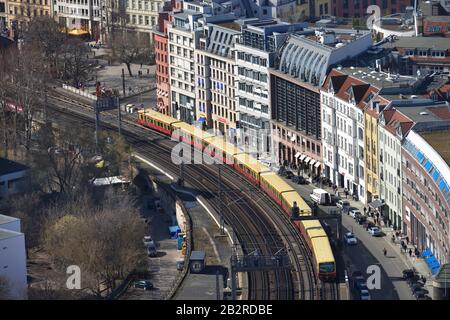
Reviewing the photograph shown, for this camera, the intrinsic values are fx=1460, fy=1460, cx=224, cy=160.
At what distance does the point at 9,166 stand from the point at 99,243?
2142 cm

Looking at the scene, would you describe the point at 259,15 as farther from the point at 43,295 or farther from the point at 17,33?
the point at 43,295

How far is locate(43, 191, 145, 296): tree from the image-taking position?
81.8 meters

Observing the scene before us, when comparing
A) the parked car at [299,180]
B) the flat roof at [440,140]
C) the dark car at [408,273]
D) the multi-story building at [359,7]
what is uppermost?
the multi-story building at [359,7]

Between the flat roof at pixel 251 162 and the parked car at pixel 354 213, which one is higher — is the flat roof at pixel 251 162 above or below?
above

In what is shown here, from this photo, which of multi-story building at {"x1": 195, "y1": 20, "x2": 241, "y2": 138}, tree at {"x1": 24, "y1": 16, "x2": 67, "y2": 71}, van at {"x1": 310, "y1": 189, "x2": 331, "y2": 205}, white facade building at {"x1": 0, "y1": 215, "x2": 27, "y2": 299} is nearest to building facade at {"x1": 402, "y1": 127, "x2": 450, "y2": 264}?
van at {"x1": 310, "y1": 189, "x2": 331, "y2": 205}

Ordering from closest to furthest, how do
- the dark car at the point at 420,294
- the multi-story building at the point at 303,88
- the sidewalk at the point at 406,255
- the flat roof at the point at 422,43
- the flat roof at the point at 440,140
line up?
the dark car at the point at 420,294, the sidewalk at the point at 406,255, the flat roof at the point at 440,140, the multi-story building at the point at 303,88, the flat roof at the point at 422,43

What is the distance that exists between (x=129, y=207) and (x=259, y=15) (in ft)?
157

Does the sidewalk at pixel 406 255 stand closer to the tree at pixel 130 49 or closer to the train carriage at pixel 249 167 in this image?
the train carriage at pixel 249 167

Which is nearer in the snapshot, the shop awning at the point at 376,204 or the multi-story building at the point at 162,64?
the shop awning at the point at 376,204

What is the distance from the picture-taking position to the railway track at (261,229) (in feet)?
259

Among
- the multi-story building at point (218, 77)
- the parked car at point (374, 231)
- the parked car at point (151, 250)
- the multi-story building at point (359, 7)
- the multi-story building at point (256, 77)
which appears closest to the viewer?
the parked car at point (151, 250)

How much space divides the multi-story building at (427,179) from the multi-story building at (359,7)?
59.8m

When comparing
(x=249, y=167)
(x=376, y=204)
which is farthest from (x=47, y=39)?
(x=376, y=204)

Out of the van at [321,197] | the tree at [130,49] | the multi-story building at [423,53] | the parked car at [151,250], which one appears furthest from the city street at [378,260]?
the tree at [130,49]
